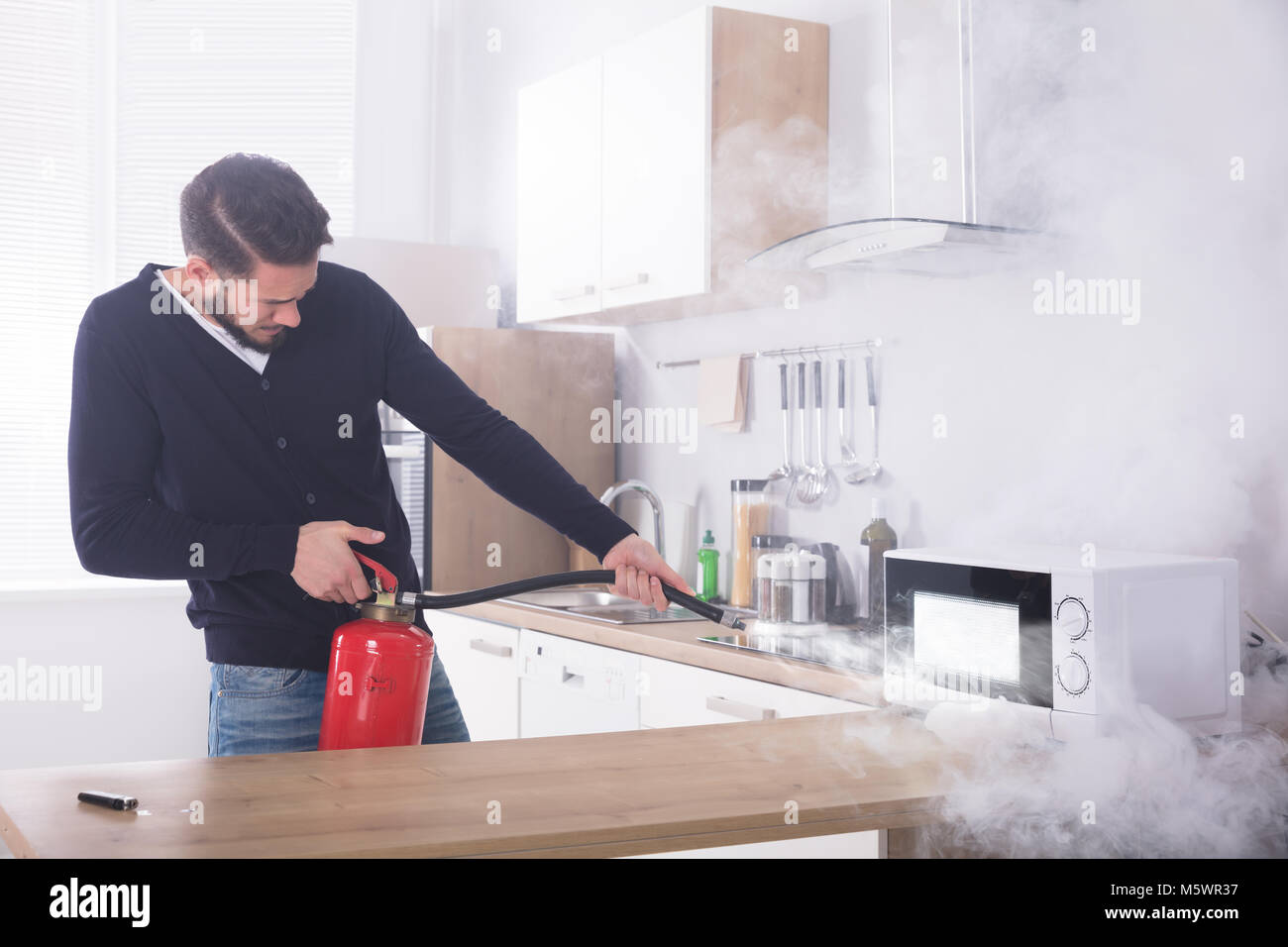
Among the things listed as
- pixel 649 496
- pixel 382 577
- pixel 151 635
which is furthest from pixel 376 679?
pixel 151 635

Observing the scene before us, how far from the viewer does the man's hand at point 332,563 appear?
1576 millimetres

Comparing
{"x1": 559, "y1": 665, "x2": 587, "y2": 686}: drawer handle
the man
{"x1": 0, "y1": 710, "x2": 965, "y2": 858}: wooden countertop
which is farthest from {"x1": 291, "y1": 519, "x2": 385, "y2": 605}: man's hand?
{"x1": 559, "y1": 665, "x2": 587, "y2": 686}: drawer handle

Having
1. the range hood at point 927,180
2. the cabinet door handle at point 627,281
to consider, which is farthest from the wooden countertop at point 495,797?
the cabinet door handle at point 627,281

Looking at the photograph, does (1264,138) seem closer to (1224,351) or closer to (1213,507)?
(1224,351)

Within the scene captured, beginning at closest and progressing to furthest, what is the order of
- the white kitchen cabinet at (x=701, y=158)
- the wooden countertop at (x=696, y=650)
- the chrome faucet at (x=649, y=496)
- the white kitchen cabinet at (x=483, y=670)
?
the wooden countertop at (x=696, y=650), the white kitchen cabinet at (x=701, y=158), the white kitchen cabinet at (x=483, y=670), the chrome faucet at (x=649, y=496)

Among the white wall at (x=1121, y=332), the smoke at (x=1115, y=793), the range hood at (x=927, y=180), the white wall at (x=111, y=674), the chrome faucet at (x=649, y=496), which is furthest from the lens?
the white wall at (x=111, y=674)

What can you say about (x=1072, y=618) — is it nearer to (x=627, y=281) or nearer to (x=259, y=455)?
(x=259, y=455)

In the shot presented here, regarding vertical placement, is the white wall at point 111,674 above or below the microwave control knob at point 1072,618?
below

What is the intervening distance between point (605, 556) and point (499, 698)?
56.4 inches

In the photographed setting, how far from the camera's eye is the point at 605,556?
180 centimetres

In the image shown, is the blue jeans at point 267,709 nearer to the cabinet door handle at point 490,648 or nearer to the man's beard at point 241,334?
the man's beard at point 241,334

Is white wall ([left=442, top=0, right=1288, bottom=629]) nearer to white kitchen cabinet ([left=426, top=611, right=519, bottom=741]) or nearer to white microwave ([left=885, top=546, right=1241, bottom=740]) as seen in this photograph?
white microwave ([left=885, top=546, right=1241, bottom=740])

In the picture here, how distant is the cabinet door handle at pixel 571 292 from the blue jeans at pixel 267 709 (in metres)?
1.59

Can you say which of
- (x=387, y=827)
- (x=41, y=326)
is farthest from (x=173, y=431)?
(x=41, y=326)
